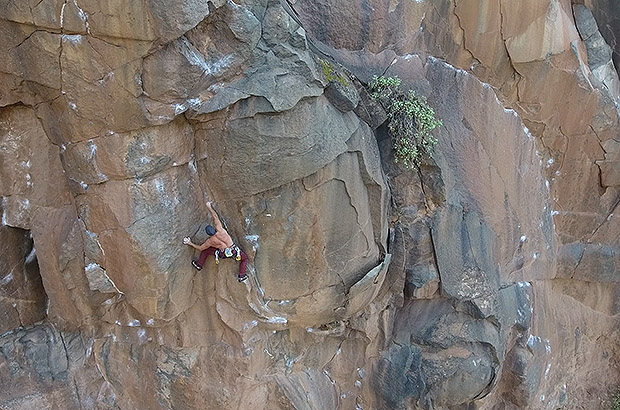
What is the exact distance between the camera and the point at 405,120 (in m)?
6.43

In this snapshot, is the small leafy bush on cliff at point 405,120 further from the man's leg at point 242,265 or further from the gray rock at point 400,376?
the gray rock at point 400,376

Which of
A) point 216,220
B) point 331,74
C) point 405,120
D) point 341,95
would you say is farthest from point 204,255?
point 405,120

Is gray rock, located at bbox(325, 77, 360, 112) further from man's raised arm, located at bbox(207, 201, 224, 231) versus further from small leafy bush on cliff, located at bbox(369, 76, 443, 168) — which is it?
man's raised arm, located at bbox(207, 201, 224, 231)

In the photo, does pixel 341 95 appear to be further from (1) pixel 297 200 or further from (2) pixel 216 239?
(2) pixel 216 239

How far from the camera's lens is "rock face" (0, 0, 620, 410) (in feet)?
16.7

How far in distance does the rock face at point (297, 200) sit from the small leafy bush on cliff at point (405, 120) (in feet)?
0.51

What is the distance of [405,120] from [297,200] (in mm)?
1718

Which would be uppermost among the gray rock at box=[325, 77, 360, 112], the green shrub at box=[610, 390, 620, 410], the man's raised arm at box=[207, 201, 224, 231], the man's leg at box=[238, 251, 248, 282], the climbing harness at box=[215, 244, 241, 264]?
the gray rock at box=[325, 77, 360, 112]

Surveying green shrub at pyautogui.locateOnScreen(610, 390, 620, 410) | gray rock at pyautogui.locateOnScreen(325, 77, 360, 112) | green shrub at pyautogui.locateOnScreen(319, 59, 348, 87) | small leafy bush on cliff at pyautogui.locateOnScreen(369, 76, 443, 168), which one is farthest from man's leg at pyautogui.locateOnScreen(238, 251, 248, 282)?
green shrub at pyautogui.locateOnScreen(610, 390, 620, 410)

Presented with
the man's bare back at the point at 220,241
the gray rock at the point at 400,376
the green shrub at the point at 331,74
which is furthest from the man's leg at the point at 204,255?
the gray rock at the point at 400,376

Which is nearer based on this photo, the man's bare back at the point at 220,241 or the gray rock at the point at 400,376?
the man's bare back at the point at 220,241

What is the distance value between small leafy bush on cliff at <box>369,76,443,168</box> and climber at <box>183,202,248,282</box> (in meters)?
2.24

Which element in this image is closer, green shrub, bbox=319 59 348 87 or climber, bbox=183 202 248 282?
climber, bbox=183 202 248 282

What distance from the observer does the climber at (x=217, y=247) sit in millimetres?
5496
